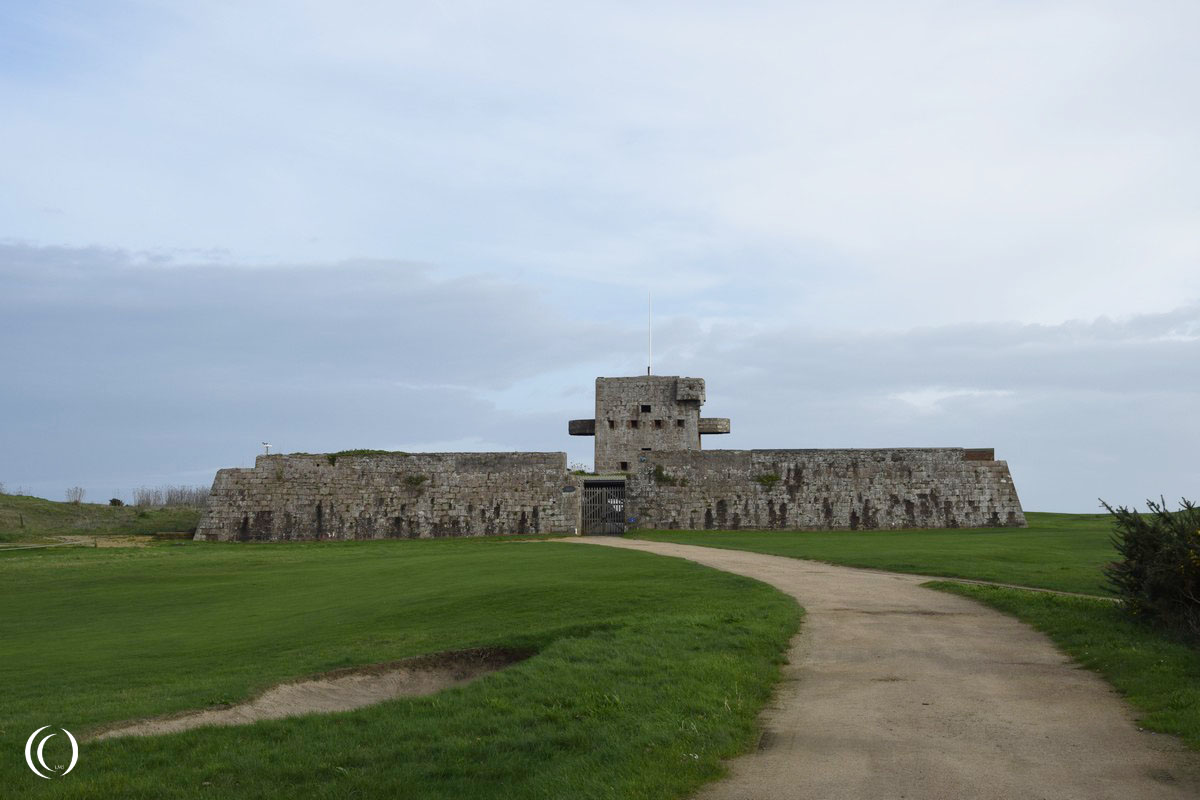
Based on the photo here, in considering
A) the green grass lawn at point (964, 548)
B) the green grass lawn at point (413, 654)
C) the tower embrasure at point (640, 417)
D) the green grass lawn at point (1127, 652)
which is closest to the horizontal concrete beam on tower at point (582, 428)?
the tower embrasure at point (640, 417)

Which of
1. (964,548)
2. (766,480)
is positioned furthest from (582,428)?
(964,548)

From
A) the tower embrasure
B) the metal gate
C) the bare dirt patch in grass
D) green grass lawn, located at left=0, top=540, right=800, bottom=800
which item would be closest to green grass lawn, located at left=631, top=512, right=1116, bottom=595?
the metal gate

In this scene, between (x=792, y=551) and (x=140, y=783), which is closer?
(x=140, y=783)

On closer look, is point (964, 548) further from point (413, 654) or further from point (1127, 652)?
point (413, 654)

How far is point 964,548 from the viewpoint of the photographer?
26.8 meters

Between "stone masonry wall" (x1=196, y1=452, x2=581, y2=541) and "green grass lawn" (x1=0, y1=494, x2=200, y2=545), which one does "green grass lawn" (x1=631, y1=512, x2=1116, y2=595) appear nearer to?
"stone masonry wall" (x1=196, y1=452, x2=581, y2=541)

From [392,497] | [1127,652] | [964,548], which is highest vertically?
[392,497]

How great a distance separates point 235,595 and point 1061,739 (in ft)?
60.6

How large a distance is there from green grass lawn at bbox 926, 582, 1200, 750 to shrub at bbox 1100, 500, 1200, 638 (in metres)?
0.30

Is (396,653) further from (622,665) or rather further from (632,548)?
(632,548)

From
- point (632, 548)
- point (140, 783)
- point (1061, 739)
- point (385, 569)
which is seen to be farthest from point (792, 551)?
point (140, 783)

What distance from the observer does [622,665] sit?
1116 cm

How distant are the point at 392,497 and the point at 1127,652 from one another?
106 ft

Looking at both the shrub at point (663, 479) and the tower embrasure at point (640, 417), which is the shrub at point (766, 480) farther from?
the tower embrasure at point (640, 417)
